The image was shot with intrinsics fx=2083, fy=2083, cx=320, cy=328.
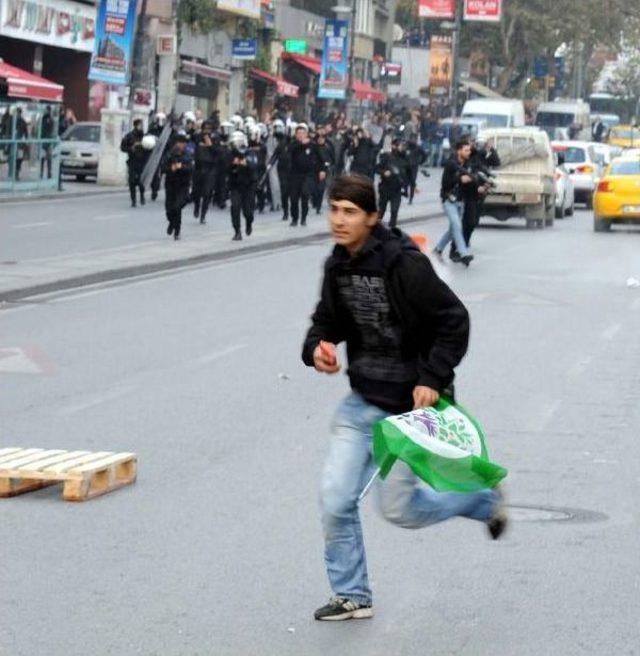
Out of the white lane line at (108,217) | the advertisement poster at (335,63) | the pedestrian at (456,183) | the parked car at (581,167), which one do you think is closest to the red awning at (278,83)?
the advertisement poster at (335,63)

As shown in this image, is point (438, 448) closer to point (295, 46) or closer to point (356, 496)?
point (356, 496)

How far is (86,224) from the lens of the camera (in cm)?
3219

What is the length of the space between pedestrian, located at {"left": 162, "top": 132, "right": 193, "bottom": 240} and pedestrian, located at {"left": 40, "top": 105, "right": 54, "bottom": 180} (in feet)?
38.4

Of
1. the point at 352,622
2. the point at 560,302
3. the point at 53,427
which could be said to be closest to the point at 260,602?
the point at 352,622

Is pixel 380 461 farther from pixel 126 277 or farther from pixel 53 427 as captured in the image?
pixel 126 277

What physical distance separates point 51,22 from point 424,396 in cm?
5116

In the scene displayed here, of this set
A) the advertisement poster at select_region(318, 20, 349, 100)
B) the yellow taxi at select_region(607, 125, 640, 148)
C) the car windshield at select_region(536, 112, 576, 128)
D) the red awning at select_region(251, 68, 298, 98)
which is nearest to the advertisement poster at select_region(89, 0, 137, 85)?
the advertisement poster at select_region(318, 20, 349, 100)

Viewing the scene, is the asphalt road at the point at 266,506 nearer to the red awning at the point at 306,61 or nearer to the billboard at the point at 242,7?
the billboard at the point at 242,7

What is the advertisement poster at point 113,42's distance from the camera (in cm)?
4591

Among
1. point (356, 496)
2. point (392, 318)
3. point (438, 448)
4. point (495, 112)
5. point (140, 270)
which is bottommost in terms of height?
point (140, 270)

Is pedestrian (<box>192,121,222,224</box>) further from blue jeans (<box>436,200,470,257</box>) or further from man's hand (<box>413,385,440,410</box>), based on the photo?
man's hand (<box>413,385,440,410</box>)

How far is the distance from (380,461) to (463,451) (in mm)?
286

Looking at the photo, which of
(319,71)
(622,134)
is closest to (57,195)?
(319,71)

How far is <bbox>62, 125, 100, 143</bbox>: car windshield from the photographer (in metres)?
48.4
